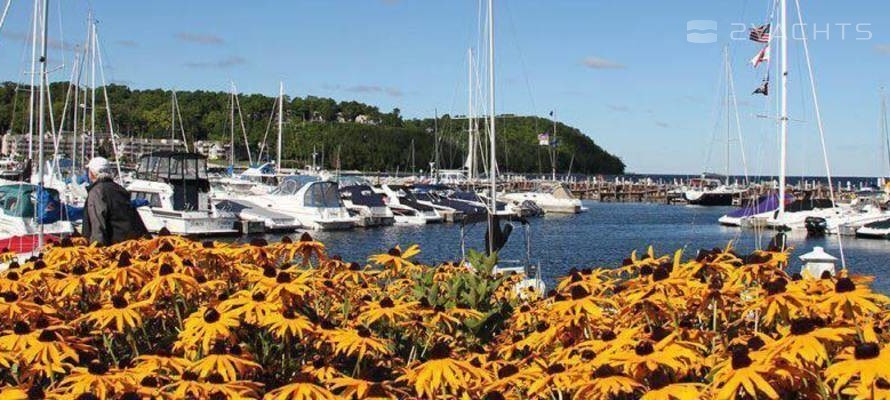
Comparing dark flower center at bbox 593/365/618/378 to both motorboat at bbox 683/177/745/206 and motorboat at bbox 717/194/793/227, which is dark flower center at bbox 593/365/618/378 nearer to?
motorboat at bbox 717/194/793/227

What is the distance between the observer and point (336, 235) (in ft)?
176

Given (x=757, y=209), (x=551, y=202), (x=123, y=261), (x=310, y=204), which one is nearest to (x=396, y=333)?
(x=123, y=261)

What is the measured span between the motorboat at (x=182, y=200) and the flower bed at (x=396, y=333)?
41771 mm

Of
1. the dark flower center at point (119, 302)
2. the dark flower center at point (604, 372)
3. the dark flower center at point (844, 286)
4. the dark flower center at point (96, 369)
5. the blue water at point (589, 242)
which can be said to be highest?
the dark flower center at point (844, 286)

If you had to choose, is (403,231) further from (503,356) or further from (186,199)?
(503,356)

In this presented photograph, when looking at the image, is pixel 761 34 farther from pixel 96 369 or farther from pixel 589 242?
pixel 96 369

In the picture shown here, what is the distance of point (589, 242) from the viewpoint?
182ft

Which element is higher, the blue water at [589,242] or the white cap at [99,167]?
the white cap at [99,167]

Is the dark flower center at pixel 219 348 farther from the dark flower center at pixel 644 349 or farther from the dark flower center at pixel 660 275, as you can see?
the dark flower center at pixel 660 275

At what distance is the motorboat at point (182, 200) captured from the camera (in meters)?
47.8

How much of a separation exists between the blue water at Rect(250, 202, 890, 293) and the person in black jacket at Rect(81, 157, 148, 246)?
2498 cm

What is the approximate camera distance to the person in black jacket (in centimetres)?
883

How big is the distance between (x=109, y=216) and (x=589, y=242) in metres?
47.9

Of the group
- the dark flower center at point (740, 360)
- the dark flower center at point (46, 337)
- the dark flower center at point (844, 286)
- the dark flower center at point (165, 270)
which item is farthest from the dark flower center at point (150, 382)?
the dark flower center at point (844, 286)
